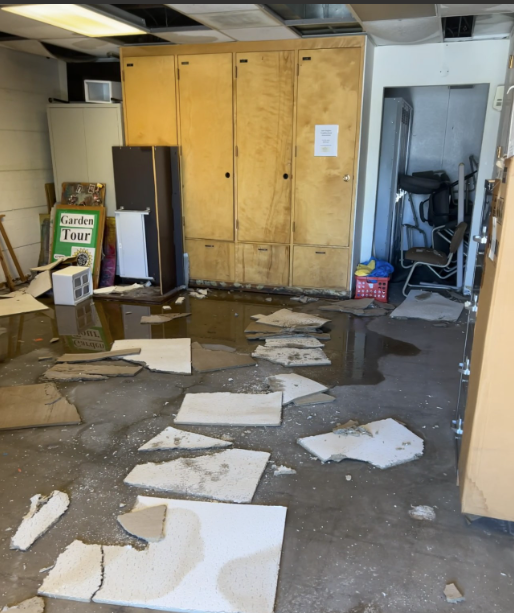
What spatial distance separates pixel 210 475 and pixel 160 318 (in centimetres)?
263

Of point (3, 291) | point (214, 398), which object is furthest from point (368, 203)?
point (3, 291)

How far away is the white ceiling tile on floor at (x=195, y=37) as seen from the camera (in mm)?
5074

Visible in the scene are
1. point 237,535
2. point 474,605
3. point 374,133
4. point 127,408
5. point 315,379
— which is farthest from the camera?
point 374,133

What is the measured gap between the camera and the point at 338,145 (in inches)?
211

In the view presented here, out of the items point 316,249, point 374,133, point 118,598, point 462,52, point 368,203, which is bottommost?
point 118,598

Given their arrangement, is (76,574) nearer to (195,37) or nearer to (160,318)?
(160,318)

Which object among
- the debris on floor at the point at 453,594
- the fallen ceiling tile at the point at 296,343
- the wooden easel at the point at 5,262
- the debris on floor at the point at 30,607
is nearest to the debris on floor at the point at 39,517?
the debris on floor at the point at 30,607

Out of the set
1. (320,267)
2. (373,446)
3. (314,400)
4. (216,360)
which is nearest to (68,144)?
(320,267)

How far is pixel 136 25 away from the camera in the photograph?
15.9 feet

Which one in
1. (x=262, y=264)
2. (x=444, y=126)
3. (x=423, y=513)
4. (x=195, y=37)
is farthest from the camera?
(x=444, y=126)

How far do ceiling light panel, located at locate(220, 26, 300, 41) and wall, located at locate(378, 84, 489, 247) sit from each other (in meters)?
2.31

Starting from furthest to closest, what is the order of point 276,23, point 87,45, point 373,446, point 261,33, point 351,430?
point 87,45
point 261,33
point 276,23
point 351,430
point 373,446

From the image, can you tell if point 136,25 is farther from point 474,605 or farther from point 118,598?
point 474,605

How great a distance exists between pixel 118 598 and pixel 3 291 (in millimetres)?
4918
